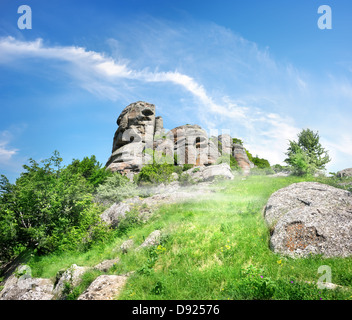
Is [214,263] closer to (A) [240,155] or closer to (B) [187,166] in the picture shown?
(B) [187,166]

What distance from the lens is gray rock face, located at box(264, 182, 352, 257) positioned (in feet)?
25.5

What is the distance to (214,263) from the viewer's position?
819 cm

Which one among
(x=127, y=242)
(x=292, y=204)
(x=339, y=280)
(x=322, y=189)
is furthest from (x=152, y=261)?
(x=322, y=189)

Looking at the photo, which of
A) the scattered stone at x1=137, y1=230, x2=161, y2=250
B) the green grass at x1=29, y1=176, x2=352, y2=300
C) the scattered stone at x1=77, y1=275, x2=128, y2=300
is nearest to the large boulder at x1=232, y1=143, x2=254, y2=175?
the green grass at x1=29, y1=176, x2=352, y2=300

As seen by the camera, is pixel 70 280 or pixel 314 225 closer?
pixel 314 225

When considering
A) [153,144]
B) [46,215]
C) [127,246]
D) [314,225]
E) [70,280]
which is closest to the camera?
[314,225]

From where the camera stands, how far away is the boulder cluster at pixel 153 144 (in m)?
50.2

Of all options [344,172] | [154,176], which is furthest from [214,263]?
[344,172]

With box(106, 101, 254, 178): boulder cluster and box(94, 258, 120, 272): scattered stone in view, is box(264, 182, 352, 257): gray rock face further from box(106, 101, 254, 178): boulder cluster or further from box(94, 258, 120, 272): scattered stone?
box(106, 101, 254, 178): boulder cluster

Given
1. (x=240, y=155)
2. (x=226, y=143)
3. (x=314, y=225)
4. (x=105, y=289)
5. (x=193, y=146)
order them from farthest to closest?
(x=226, y=143)
(x=240, y=155)
(x=193, y=146)
(x=314, y=225)
(x=105, y=289)

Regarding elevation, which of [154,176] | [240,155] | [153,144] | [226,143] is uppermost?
[226,143]

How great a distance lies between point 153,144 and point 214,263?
50.1 metres

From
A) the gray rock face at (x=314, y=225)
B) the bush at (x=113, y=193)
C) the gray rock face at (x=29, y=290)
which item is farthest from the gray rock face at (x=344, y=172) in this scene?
the gray rock face at (x=29, y=290)
